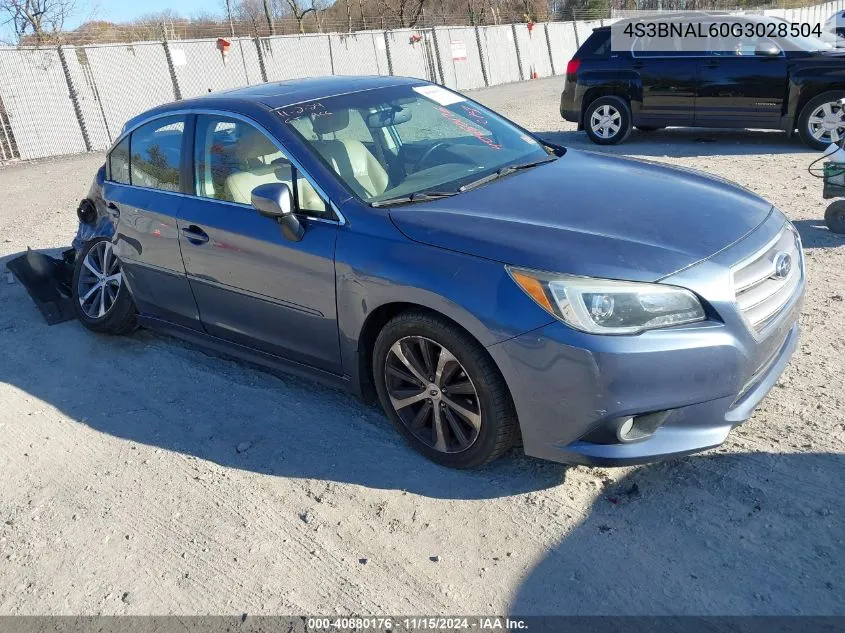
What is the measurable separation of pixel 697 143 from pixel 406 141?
812 cm

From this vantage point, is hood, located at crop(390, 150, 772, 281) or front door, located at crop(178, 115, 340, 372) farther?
front door, located at crop(178, 115, 340, 372)

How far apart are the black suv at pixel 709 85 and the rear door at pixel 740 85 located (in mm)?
13

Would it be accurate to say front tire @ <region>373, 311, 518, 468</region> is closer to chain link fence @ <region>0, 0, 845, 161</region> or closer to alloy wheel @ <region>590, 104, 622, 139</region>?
alloy wheel @ <region>590, 104, 622, 139</region>

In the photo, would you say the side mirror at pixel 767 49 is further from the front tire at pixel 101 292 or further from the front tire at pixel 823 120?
the front tire at pixel 101 292

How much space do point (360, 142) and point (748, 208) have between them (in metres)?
1.98

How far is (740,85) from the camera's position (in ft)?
32.4

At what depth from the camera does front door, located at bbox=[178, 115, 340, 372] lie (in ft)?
11.7

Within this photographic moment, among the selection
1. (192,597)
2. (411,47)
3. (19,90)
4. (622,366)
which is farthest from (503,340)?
(411,47)

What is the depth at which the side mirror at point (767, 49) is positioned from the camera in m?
9.73

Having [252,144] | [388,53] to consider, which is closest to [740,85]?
[252,144]

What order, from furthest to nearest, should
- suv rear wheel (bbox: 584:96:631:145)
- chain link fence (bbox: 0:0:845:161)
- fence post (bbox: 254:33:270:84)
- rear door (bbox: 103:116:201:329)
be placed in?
fence post (bbox: 254:33:270:84), chain link fence (bbox: 0:0:845:161), suv rear wheel (bbox: 584:96:631:145), rear door (bbox: 103:116:201:329)

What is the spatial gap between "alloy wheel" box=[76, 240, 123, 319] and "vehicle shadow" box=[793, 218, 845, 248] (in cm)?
A: 537

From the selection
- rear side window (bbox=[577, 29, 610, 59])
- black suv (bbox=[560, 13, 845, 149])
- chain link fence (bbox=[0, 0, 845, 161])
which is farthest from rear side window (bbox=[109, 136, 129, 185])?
chain link fence (bbox=[0, 0, 845, 161])

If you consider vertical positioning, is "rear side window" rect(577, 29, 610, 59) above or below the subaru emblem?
above
